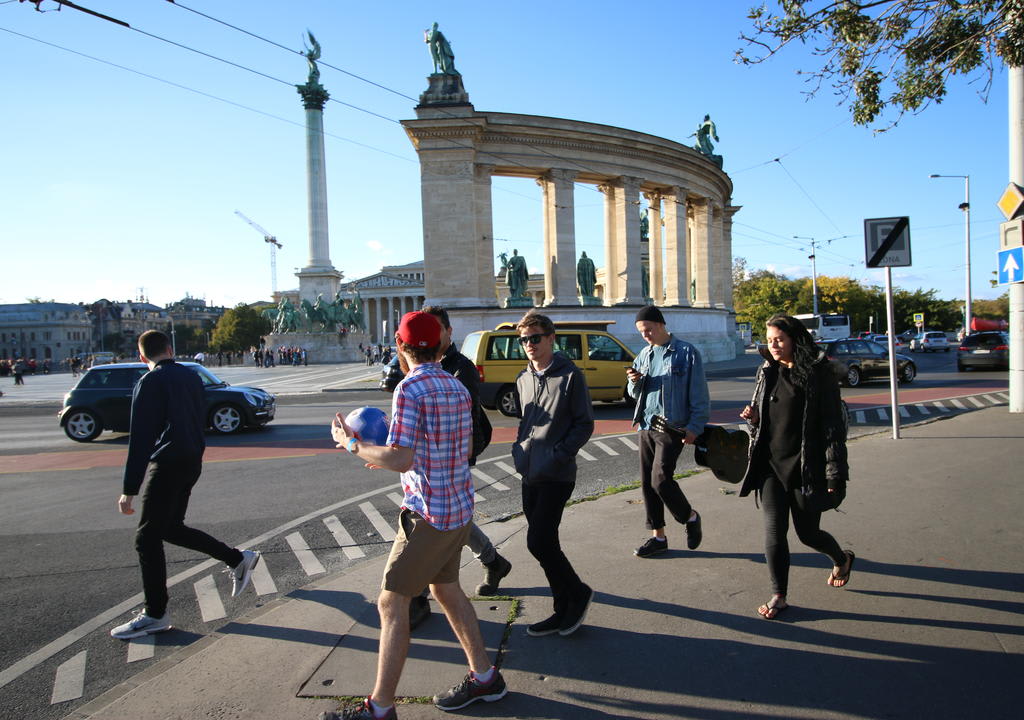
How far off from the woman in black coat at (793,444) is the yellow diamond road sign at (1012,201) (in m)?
7.07

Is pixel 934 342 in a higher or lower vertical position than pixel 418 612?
higher

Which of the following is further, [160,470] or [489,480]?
[489,480]

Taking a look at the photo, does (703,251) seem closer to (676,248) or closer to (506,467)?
(676,248)

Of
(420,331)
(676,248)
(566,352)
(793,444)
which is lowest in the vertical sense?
(793,444)

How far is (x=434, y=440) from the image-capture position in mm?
2986

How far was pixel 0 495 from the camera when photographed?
870cm

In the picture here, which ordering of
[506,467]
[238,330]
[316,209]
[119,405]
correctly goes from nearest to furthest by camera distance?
[506,467] < [119,405] < [316,209] < [238,330]

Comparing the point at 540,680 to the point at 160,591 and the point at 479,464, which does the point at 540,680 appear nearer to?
the point at 160,591

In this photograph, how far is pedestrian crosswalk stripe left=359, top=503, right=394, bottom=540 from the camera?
249 inches

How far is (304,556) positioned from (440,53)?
29.6m

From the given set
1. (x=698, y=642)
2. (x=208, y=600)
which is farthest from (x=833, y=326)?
(x=208, y=600)

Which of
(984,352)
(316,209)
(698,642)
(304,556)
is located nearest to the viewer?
(698,642)

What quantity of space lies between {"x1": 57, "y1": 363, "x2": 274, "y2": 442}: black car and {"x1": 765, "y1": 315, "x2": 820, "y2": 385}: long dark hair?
40.1ft

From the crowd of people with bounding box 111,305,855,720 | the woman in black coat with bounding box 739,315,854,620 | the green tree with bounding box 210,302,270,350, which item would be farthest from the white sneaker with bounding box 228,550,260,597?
the green tree with bounding box 210,302,270,350
